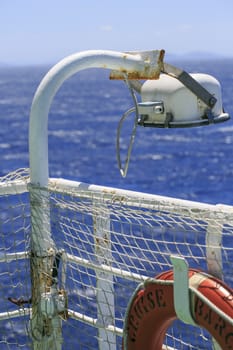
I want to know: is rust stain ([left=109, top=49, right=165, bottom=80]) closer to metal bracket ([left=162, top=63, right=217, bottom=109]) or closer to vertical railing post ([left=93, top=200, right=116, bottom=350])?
metal bracket ([left=162, top=63, right=217, bottom=109])

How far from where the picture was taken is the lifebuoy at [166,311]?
2.28 m

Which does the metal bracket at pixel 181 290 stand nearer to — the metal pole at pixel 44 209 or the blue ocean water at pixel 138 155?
the metal pole at pixel 44 209

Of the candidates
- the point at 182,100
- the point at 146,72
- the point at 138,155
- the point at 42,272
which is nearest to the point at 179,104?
the point at 182,100

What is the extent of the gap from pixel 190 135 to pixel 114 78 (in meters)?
34.3

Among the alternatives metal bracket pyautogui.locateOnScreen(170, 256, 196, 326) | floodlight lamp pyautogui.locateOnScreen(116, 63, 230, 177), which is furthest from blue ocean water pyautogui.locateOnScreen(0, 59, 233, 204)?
metal bracket pyautogui.locateOnScreen(170, 256, 196, 326)

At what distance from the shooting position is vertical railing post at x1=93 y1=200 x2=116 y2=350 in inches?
115

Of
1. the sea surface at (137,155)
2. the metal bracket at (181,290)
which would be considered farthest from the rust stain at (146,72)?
the sea surface at (137,155)

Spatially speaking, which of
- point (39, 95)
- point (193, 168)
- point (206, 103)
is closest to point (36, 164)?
point (39, 95)

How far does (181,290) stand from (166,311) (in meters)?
0.12

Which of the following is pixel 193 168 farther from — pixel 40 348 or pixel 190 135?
pixel 40 348

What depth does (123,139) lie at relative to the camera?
34062mm

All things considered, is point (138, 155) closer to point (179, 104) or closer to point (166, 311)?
point (179, 104)

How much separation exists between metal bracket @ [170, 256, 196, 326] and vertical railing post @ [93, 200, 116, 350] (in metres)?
0.51

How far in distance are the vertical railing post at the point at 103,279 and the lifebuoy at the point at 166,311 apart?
14.2 inches
